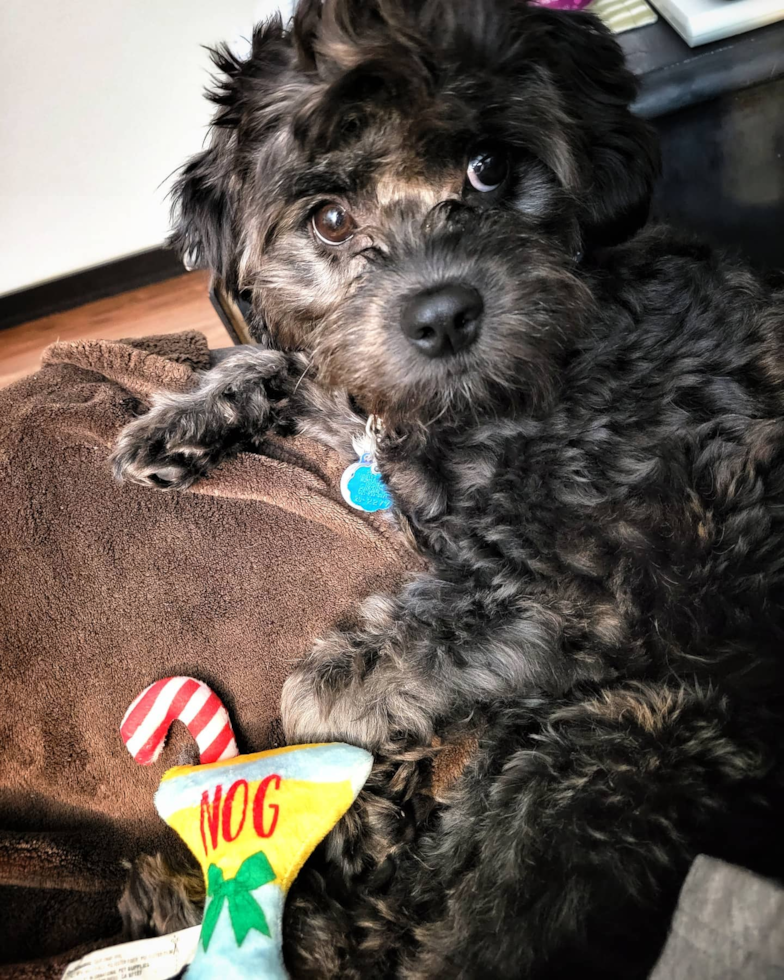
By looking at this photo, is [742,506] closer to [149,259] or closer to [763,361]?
[763,361]

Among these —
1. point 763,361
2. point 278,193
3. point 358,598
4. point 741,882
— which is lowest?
point 358,598

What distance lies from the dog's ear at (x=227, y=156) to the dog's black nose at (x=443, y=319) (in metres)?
0.61

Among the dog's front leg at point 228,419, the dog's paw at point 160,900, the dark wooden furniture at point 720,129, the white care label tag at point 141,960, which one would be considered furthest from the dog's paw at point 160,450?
the dark wooden furniture at point 720,129

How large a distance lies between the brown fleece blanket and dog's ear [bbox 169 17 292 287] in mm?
531

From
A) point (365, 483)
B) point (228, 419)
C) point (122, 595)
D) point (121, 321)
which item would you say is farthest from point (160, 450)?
point (121, 321)

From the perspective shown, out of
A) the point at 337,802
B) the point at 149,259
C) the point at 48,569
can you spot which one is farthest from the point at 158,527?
the point at 149,259

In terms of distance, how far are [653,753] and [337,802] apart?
699 mm

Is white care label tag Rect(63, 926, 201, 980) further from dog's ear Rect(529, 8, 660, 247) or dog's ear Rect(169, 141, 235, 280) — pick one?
dog's ear Rect(529, 8, 660, 247)

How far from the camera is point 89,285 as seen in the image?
4.86 metres

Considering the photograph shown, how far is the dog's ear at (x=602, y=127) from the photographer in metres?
1.76

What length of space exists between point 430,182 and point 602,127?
0.46m

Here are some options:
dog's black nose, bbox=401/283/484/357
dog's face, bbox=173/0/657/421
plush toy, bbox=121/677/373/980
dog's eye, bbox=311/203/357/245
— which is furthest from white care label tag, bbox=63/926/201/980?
dog's eye, bbox=311/203/357/245

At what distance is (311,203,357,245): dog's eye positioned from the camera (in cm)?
182

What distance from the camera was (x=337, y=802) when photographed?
1.65 metres
